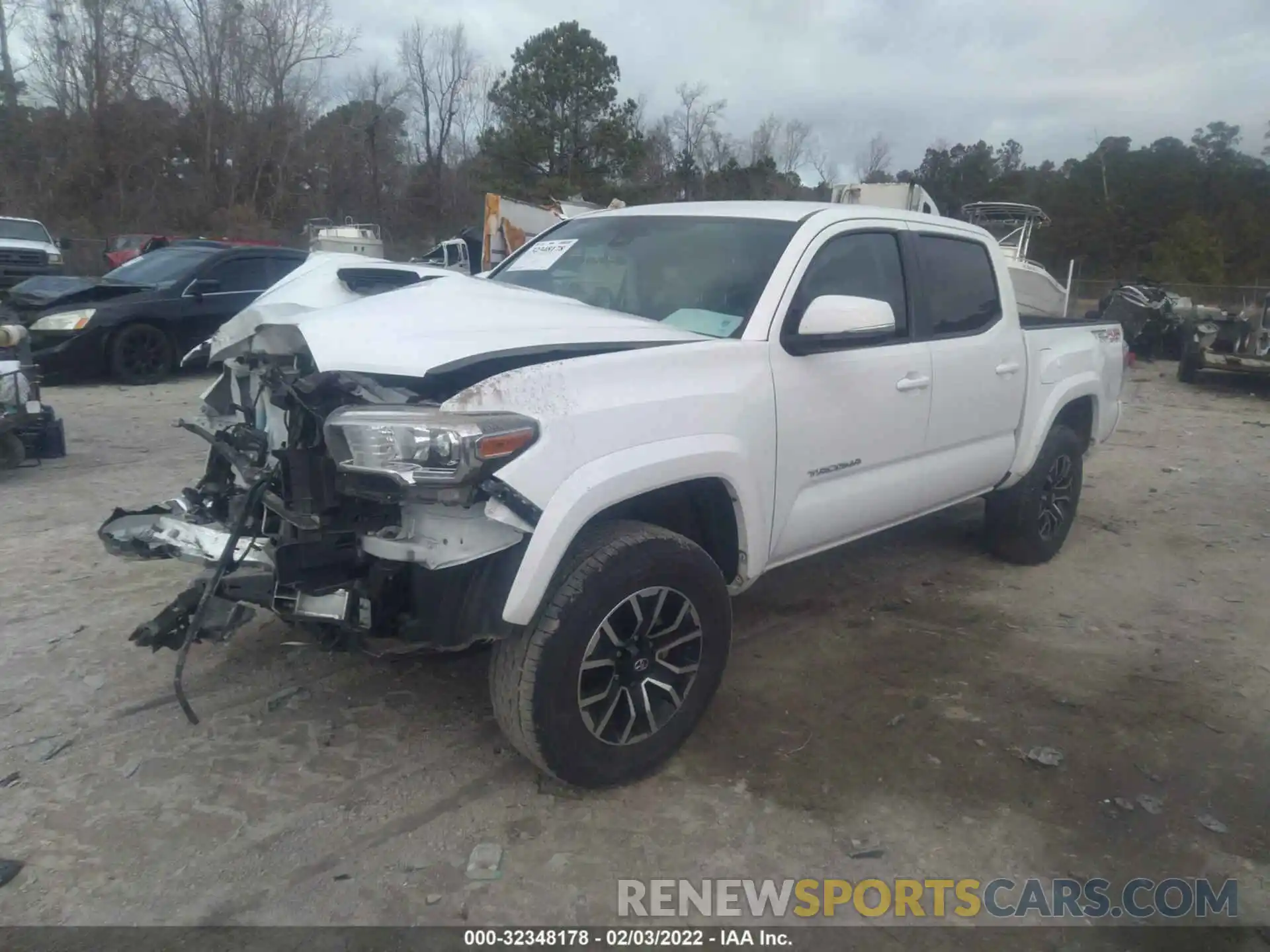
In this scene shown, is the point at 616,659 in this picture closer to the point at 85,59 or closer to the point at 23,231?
the point at 23,231

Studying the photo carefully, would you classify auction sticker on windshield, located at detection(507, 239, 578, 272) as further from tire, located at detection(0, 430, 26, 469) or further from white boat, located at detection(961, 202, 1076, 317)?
white boat, located at detection(961, 202, 1076, 317)

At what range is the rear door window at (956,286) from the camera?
445cm

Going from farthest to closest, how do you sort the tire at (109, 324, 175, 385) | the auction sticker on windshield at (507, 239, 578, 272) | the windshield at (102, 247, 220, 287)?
the windshield at (102, 247, 220, 287), the tire at (109, 324, 175, 385), the auction sticker on windshield at (507, 239, 578, 272)

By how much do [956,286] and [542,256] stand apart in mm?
2024

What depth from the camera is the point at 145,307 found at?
10891 millimetres

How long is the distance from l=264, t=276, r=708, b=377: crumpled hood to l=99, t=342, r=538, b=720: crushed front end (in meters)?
0.09

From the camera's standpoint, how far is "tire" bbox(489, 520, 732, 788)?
286cm

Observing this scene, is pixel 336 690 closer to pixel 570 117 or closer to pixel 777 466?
pixel 777 466

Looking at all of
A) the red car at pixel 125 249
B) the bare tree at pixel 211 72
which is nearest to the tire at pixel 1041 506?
the red car at pixel 125 249

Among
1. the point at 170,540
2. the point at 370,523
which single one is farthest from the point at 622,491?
the point at 170,540

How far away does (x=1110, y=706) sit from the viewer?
3.96m

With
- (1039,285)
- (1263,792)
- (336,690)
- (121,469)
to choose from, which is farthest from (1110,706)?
(1039,285)

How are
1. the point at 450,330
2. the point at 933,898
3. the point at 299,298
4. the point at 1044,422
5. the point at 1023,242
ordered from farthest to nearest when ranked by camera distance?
the point at 1023,242
the point at 1044,422
the point at 299,298
the point at 450,330
the point at 933,898

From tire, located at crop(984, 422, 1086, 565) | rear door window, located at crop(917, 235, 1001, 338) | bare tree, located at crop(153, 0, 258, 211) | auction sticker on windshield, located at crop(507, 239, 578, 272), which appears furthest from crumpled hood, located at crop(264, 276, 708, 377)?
bare tree, located at crop(153, 0, 258, 211)
